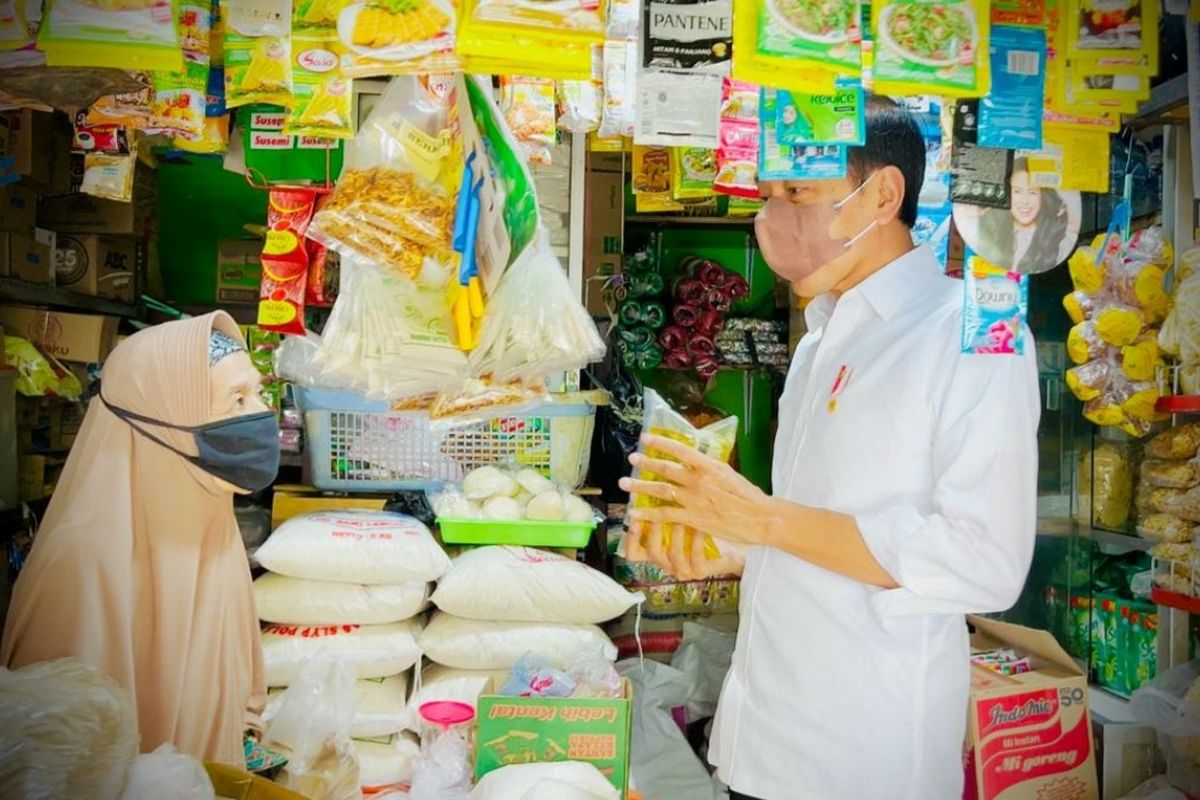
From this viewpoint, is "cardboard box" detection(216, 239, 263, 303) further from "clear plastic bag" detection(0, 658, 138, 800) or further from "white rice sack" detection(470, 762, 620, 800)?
"clear plastic bag" detection(0, 658, 138, 800)

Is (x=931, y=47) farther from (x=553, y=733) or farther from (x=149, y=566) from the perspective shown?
(x=553, y=733)

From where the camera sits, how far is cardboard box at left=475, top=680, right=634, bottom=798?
Result: 2.57 metres

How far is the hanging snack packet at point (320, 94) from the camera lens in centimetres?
229

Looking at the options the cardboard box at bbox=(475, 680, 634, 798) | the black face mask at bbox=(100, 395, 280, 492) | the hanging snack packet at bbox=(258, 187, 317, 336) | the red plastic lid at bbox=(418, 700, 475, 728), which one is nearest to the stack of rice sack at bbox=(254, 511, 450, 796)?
the red plastic lid at bbox=(418, 700, 475, 728)

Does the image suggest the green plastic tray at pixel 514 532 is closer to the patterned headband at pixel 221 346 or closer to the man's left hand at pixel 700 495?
the patterned headband at pixel 221 346

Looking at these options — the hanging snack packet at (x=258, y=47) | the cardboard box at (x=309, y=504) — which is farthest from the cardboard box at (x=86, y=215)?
the hanging snack packet at (x=258, y=47)

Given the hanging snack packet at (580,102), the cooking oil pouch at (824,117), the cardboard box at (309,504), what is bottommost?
the cardboard box at (309,504)

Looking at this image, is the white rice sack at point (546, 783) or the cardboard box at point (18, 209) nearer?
the white rice sack at point (546, 783)

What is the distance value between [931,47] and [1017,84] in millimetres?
200

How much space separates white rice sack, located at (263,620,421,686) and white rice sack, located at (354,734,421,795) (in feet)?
0.69

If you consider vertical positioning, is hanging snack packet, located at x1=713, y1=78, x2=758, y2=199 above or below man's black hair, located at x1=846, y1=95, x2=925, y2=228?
above

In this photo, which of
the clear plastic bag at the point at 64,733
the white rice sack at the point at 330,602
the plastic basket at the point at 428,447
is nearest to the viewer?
the clear plastic bag at the point at 64,733

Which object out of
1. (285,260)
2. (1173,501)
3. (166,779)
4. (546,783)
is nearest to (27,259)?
(285,260)

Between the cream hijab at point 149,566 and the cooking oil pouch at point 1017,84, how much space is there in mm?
1616
